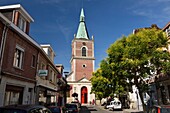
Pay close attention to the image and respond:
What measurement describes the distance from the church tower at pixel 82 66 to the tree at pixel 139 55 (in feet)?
129

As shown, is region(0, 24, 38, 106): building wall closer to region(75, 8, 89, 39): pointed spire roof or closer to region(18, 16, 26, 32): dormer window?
region(18, 16, 26, 32): dormer window

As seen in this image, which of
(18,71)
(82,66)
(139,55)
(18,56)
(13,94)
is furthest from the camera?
(82,66)

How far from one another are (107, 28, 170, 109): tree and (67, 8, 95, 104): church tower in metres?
39.3

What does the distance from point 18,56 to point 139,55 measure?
10.2m

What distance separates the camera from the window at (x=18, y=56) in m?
12.8

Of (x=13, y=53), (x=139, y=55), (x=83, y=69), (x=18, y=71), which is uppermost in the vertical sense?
(x=83, y=69)

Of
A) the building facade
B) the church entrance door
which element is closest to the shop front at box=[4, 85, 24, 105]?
the building facade

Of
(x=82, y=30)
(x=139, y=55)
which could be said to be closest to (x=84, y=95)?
(x=82, y=30)

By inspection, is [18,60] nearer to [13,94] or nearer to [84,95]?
[13,94]

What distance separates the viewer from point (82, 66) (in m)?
57.8

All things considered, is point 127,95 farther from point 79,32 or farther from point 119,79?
point 79,32

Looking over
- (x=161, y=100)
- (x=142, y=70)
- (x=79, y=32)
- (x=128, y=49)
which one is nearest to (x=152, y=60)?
(x=142, y=70)

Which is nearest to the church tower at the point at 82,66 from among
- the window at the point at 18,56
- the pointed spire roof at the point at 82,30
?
the pointed spire roof at the point at 82,30

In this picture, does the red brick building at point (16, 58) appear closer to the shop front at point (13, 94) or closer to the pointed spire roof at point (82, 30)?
the shop front at point (13, 94)
